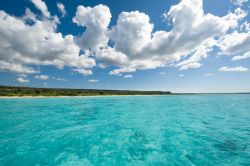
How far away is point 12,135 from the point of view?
12.3 m

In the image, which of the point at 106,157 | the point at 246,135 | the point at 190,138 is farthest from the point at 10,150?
the point at 246,135

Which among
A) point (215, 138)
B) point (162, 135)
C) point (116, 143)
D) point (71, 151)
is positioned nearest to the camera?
point (71, 151)

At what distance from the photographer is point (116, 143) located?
35.2ft

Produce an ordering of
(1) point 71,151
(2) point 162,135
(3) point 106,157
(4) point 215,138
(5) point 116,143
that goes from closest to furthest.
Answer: (3) point 106,157 < (1) point 71,151 < (5) point 116,143 < (4) point 215,138 < (2) point 162,135

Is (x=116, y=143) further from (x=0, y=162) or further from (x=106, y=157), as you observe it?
(x=0, y=162)

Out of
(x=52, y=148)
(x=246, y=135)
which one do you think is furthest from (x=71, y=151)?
(x=246, y=135)

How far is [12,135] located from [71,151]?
708 centimetres

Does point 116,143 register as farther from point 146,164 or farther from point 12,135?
point 12,135

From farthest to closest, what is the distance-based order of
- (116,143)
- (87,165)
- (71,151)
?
(116,143) < (71,151) < (87,165)

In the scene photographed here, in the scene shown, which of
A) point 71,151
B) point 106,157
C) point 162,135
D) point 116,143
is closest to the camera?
point 106,157

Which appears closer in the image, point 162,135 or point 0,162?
point 0,162

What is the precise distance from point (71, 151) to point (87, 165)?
2145 mm

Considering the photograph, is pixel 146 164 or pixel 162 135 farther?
pixel 162 135

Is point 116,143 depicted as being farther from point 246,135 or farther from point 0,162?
point 246,135
